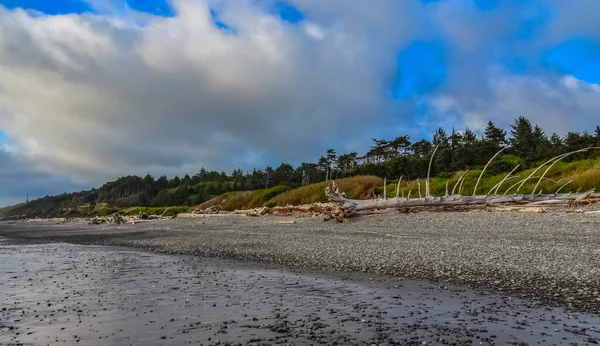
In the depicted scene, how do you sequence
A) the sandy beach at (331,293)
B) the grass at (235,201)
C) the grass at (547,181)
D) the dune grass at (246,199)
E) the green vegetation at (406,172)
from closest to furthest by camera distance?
1. the sandy beach at (331,293)
2. the grass at (547,181)
3. the green vegetation at (406,172)
4. the dune grass at (246,199)
5. the grass at (235,201)

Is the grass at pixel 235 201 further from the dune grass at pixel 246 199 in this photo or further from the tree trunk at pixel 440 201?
the tree trunk at pixel 440 201

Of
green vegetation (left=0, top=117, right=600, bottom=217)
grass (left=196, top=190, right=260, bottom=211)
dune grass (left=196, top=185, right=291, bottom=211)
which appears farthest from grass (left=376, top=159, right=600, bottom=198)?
grass (left=196, top=190, right=260, bottom=211)

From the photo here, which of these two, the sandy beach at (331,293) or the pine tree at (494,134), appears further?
the pine tree at (494,134)

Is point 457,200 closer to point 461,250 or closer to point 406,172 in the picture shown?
point 461,250

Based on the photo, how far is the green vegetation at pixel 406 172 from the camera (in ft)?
94.1

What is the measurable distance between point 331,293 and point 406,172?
48.5 m

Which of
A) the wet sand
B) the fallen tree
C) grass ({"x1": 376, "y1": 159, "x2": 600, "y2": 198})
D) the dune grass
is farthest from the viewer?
the dune grass

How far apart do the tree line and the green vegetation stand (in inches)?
4.1

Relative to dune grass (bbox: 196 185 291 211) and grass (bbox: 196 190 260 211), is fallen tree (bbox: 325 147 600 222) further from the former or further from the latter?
grass (bbox: 196 190 260 211)

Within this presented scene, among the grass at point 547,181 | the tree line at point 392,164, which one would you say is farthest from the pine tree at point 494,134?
the grass at point 547,181

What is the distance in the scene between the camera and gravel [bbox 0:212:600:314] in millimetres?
6840

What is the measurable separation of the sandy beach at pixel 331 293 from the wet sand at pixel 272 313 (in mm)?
21

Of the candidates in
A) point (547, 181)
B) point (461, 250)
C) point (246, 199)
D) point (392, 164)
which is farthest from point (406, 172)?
point (461, 250)

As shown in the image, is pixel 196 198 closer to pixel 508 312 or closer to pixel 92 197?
pixel 92 197
